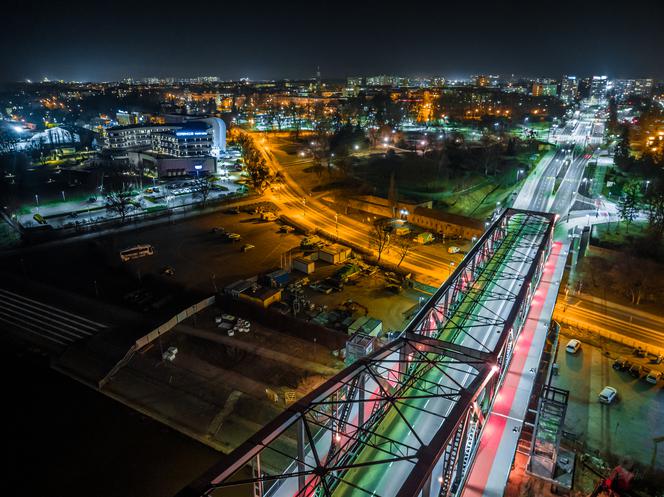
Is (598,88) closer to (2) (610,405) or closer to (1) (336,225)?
(1) (336,225)

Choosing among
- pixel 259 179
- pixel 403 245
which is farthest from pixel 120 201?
pixel 403 245

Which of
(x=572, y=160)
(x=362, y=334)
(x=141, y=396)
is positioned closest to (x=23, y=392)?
(x=141, y=396)

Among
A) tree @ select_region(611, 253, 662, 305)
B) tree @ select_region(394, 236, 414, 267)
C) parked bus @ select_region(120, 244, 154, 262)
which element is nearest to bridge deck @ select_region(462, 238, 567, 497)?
tree @ select_region(611, 253, 662, 305)

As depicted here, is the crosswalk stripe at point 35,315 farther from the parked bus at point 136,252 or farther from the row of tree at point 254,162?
the row of tree at point 254,162

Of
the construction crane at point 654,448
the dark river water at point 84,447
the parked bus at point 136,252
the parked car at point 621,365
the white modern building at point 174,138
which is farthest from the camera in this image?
the white modern building at point 174,138

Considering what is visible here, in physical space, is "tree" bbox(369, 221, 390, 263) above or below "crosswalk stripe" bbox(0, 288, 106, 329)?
above

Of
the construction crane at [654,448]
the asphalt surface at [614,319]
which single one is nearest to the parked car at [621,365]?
the asphalt surface at [614,319]

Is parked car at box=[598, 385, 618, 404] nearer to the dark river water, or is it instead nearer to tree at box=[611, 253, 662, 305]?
tree at box=[611, 253, 662, 305]
